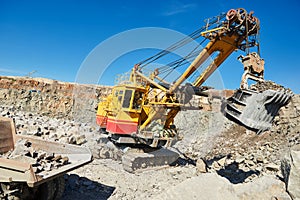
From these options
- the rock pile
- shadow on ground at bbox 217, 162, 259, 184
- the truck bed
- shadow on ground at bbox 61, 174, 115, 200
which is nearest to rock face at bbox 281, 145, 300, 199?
shadow on ground at bbox 217, 162, 259, 184

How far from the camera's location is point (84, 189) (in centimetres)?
485

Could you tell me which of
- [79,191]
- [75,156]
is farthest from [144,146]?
[75,156]

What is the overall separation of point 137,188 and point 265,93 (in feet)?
10.6

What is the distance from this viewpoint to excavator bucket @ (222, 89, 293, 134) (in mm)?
5023

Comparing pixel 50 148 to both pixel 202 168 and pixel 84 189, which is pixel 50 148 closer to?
pixel 84 189

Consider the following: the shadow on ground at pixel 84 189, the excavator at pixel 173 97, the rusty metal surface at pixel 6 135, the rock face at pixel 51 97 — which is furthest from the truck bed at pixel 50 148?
the rock face at pixel 51 97

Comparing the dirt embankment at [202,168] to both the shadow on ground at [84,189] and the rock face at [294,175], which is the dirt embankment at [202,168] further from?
the rock face at [294,175]

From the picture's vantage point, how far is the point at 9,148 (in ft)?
13.9

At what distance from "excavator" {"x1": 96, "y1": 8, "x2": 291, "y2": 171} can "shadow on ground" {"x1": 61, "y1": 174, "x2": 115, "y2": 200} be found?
146cm

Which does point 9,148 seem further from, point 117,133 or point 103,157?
point 103,157

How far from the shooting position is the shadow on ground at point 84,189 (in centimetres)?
448

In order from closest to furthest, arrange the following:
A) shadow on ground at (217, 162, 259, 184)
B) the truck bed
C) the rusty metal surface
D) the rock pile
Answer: the rock pile, the truck bed, the rusty metal surface, shadow on ground at (217, 162, 259, 184)

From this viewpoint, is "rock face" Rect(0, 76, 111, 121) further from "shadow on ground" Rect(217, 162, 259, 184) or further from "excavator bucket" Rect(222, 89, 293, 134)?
"excavator bucket" Rect(222, 89, 293, 134)

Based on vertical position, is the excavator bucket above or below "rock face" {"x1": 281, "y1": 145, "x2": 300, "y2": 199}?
above
